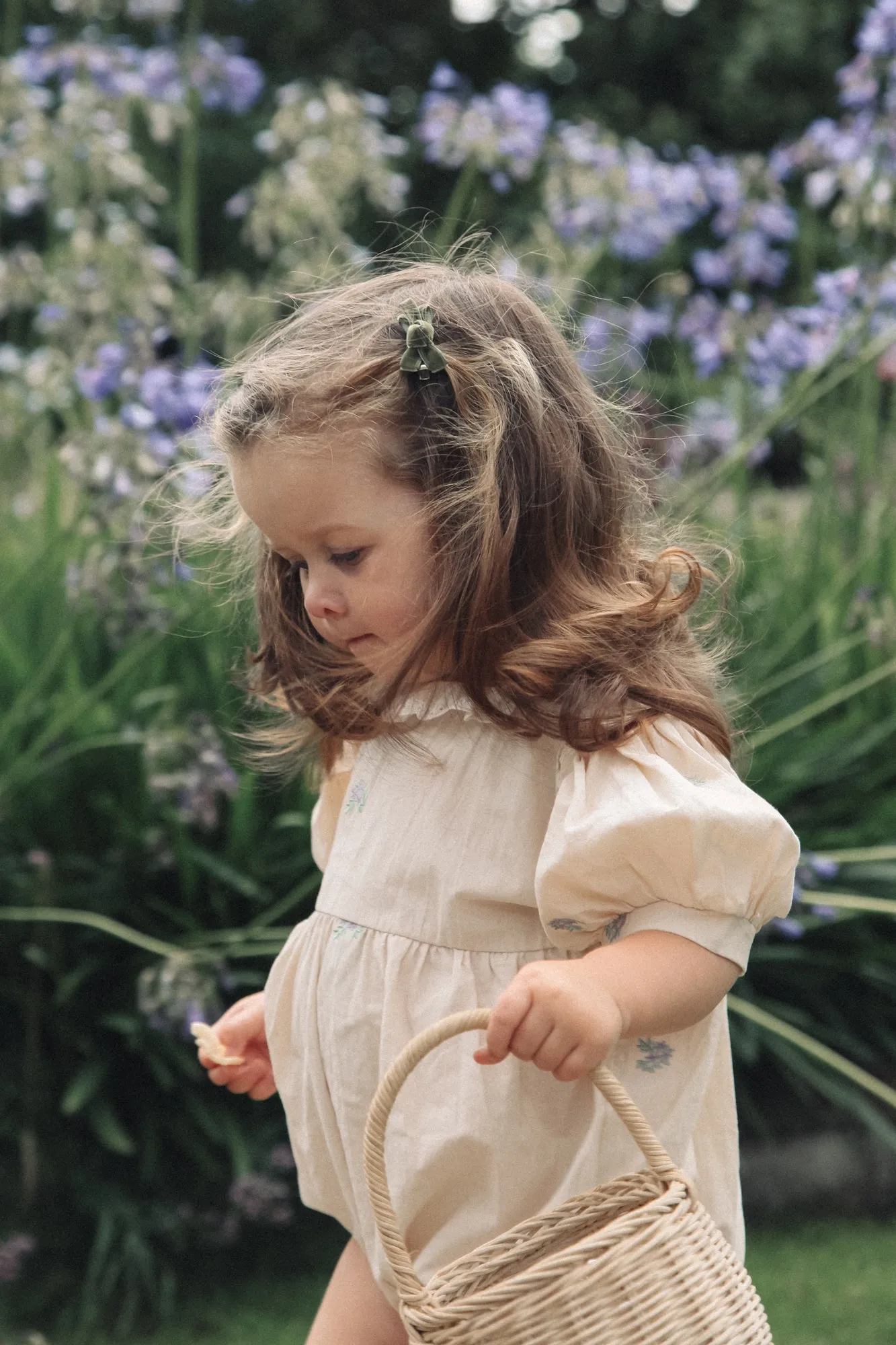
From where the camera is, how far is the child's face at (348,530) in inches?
63.2

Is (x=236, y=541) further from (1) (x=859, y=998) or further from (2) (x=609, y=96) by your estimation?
(2) (x=609, y=96)

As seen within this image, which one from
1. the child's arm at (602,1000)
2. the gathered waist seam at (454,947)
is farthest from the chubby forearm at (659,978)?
the gathered waist seam at (454,947)

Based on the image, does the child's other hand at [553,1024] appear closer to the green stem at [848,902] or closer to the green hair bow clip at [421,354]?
the green hair bow clip at [421,354]

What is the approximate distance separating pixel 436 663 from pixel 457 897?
249 mm

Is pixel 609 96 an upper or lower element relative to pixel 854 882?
upper

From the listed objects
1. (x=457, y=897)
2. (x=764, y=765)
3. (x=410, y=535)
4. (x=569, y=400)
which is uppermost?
(x=569, y=400)

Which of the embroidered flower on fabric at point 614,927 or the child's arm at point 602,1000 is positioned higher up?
the child's arm at point 602,1000

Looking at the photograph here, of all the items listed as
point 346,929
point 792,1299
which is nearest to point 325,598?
point 346,929

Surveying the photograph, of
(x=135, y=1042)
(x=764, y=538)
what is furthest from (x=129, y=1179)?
(x=764, y=538)

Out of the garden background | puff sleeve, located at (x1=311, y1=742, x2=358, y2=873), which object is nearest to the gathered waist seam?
puff sleeve, located at (x1=311, y1=742, x2=358, y2=873)

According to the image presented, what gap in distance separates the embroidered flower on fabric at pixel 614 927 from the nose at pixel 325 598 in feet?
1.37

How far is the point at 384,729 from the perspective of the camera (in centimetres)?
171

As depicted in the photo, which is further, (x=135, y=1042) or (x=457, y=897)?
(x=135, y=1042)

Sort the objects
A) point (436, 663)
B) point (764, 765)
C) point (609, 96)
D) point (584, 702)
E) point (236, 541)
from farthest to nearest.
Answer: point (609, 96)
point (764, 765)
point (236, 541)
point (436, 663)
point (584, 702)
